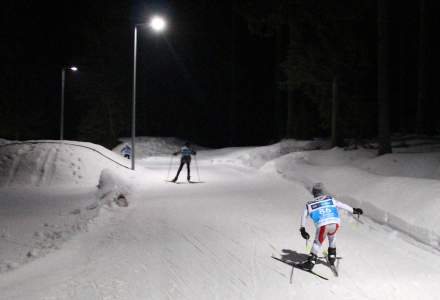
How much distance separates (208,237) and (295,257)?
2294 millimetres

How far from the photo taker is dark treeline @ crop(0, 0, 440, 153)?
87.9 feet

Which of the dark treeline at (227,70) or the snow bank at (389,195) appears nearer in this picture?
the snow bank at (389,195)

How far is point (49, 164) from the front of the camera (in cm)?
1972

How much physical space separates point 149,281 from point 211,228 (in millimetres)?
3776

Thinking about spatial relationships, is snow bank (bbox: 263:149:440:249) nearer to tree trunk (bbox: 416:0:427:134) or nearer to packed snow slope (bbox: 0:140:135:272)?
packed snow slope (bbox: 0:140:135:272)

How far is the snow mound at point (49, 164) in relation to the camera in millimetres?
18870

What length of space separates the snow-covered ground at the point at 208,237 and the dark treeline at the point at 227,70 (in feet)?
29.9

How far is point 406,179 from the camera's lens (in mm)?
12703

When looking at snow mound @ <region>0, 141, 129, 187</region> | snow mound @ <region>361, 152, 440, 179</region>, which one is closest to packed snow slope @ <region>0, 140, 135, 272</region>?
snow mound @ <region>0, 141, 129, 187</region>

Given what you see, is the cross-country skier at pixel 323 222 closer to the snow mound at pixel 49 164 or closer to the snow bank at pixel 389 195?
the snow bank at pixel 389 195

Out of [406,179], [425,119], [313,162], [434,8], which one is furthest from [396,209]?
[434,8]

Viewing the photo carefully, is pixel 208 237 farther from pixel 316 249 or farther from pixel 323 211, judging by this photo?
pixel 323 211

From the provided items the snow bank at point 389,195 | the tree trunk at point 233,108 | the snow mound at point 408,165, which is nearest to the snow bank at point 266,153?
the snow bank at point 389,195

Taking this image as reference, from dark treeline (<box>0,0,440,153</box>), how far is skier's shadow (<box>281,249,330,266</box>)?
14.5m
